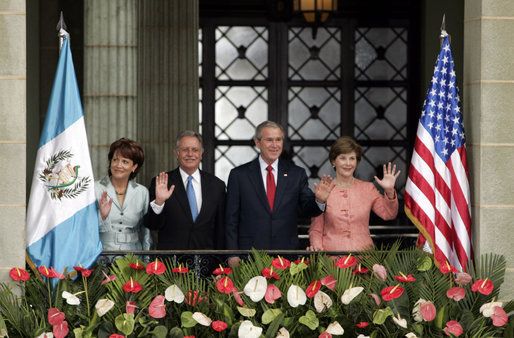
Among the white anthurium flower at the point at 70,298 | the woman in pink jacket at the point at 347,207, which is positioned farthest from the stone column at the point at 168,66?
the white anthurium flower at the point at 70,298

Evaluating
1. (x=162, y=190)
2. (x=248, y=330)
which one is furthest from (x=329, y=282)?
(x=162, y=190)

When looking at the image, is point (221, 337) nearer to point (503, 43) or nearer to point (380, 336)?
point (380, 336)

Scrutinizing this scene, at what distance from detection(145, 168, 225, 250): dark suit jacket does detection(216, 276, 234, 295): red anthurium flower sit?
4.54ft

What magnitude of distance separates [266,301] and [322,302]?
441 mm

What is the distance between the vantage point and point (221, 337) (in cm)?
1012

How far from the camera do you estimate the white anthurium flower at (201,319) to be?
9999 millimetres

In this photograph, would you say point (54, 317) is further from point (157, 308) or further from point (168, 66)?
point (168, 66)

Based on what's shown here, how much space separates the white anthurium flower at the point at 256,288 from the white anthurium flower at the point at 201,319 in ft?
1.24

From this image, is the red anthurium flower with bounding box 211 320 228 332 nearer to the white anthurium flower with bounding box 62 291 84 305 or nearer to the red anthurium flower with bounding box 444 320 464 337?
the white anthurium flower with bounding box 62 291 84 305

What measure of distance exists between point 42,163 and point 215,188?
1.65 metres

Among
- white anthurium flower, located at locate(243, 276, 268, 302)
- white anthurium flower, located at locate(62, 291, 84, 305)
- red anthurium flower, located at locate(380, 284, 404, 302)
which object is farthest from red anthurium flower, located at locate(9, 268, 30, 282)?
red anthurium flower, located at locate(380, 284, 404, 302)

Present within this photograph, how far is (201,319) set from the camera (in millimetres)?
10008

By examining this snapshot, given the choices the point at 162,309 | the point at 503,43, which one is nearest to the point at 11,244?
the point at 162,309

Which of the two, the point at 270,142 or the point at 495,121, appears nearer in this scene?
the point at 495,121
